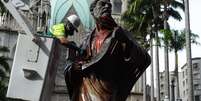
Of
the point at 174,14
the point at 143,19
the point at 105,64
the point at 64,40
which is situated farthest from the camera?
the point at 143,19

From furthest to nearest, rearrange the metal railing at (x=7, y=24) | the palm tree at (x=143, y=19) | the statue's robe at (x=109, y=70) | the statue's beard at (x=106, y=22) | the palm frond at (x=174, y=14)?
1. the metal railing at (x=7, y=24)
2. the palm tree at (x=143, y=19)
3. the palm frond at (x=174, y=14)
4. the statue's beard at (x=106, y=22)
5. the statue's robe at (x=109, y=70)

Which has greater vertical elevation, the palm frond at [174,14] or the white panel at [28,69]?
the palm frond at [174,14]

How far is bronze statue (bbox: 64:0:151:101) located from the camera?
18.5 feet

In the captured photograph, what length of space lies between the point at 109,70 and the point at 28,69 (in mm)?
1057

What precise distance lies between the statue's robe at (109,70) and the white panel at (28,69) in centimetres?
81

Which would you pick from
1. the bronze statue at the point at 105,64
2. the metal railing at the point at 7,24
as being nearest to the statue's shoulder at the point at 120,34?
the bronze statue at the point at 105,64

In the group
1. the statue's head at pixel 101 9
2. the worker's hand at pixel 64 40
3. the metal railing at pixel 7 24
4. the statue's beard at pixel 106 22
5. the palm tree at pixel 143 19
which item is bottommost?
the worker's hand at pixel 64 40

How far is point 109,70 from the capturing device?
5668 millimetres

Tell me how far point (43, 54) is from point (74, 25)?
0.88m

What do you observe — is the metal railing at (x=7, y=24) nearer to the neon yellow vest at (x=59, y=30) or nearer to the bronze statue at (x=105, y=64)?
the bronze statue at (x=105, y=64)

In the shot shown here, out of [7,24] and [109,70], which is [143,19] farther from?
[109,70]

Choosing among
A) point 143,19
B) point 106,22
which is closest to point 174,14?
point 143,19

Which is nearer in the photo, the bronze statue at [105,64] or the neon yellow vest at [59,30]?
the neon yellow vest at [59,30]

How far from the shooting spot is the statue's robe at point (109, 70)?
221 inches
